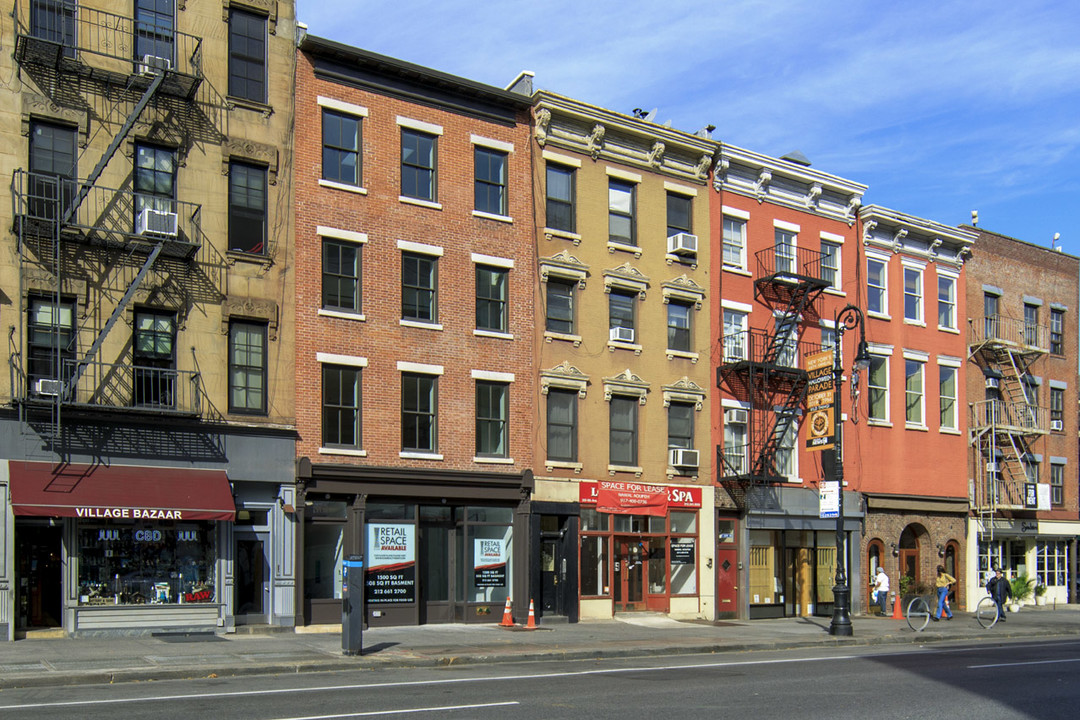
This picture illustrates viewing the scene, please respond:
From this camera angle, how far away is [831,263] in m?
34.8

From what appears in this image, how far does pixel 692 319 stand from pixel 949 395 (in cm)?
1223

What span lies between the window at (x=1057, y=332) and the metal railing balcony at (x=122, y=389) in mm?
33128

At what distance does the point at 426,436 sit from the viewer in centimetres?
2592

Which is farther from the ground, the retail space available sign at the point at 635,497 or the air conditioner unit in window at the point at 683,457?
the air conditioner unit in window at the point at 683,457

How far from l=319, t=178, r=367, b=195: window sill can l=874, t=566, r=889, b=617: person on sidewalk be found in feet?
65.0

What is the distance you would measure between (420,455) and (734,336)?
36.6ft

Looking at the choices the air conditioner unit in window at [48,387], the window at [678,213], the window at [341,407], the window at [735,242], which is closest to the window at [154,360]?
the air conditioner unit in window at [48,387]

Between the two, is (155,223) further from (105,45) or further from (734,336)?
(734,336)

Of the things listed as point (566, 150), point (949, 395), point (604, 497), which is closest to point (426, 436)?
point (604, 497)

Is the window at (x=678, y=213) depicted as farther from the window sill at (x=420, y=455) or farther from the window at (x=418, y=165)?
the window sill at (x=420, y=455)

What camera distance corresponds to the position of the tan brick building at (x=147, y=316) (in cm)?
2080

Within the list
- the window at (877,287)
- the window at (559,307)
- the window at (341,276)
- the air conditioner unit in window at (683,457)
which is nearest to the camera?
the window at (341,276)

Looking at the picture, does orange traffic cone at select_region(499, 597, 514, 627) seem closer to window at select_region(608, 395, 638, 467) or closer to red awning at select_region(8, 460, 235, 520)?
window at select_region(608, 395, 638, 467)

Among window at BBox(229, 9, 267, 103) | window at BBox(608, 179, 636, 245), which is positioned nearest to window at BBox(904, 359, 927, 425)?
window at BBox(608, 179, 636, 245)
